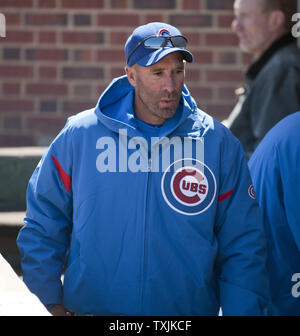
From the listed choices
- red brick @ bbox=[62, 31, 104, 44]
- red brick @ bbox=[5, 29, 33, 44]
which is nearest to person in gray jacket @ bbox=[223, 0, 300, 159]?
red brick @ bbox=[62, 31, 104, 44]

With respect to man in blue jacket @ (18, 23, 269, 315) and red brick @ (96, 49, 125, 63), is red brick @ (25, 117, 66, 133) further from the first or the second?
man in blue jacket @ (18, 23, 269, 315)

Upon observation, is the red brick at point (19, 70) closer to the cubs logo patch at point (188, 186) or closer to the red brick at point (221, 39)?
the red brick at point (221, 39)

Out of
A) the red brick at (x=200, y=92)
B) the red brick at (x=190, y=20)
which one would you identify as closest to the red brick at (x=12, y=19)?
the red brick at (x=190, y=20)

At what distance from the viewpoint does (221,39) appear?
5.96 metres

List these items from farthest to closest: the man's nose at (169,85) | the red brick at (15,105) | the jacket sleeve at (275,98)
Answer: the red brick at (15,105), the jacket sleeve at (275,98), the man's nose at (169,85)

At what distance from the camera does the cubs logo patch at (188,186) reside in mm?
2924

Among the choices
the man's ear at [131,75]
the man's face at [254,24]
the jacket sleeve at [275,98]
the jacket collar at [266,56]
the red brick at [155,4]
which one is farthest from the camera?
the red brick at [155,4]

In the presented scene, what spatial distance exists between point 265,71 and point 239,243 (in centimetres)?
215

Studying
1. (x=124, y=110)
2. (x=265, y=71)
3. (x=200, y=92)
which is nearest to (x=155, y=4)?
(x=200, y=92)

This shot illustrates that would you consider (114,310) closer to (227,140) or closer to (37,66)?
(227,140)

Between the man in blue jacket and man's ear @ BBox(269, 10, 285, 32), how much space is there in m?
2.21

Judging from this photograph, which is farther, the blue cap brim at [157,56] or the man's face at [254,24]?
the man's face at [254,24]

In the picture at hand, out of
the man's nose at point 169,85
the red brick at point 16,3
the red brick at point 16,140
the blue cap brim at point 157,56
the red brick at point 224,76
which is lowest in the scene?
the red brick at point 16,140

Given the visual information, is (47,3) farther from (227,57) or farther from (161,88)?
(161,88)
